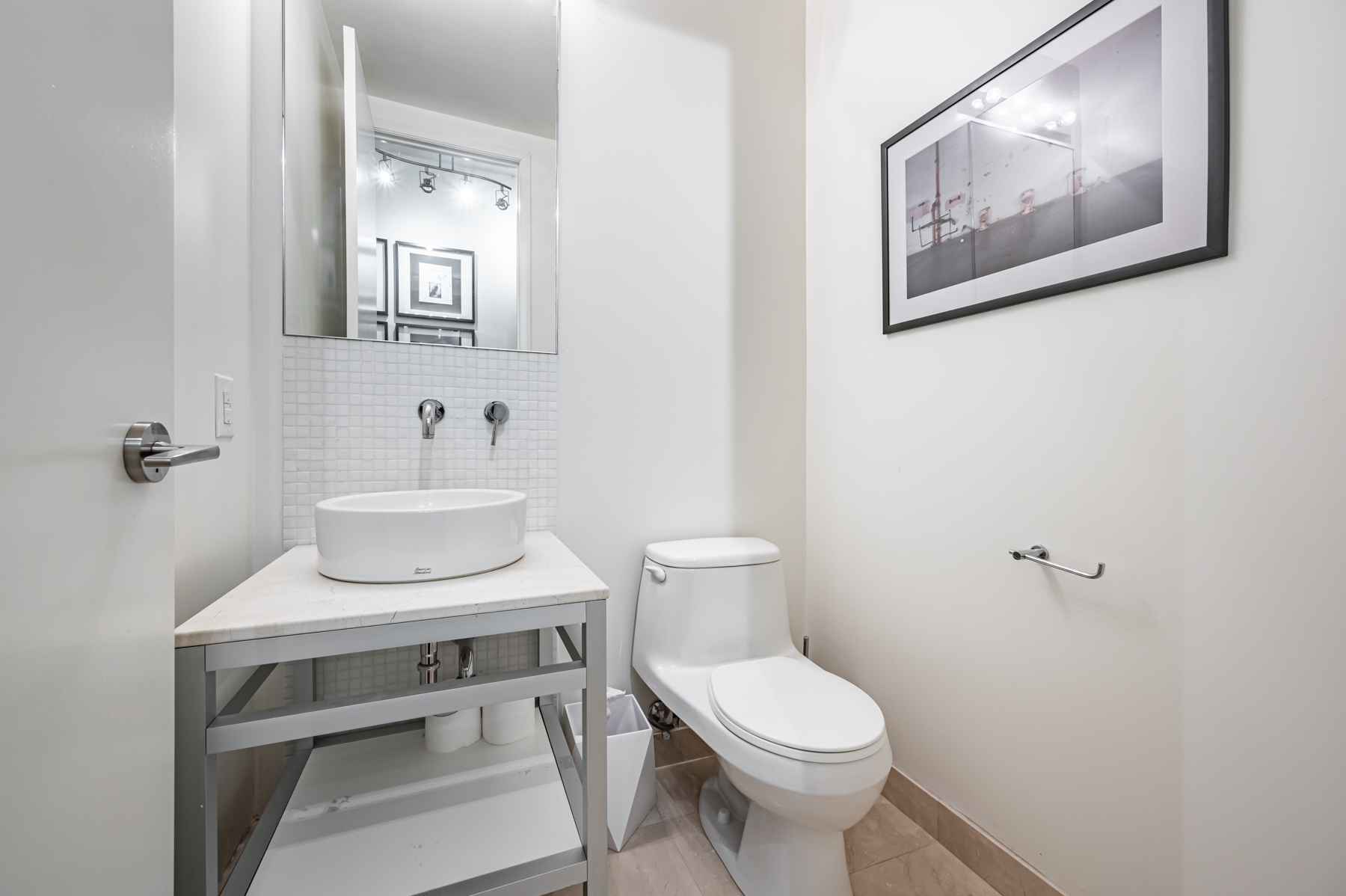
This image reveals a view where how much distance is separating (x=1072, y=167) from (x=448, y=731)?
1794 millimetres

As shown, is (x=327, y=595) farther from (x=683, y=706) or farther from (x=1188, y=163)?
(x=1188, y=163)

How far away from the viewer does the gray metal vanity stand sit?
0.74m

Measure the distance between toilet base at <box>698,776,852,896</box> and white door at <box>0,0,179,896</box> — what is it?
979mm

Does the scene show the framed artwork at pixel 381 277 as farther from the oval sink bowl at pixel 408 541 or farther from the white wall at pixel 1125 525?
the white wall at pixel 1125 525

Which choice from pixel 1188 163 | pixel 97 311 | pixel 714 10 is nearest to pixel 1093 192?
pixel 1188 163

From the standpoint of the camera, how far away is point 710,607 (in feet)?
4.58

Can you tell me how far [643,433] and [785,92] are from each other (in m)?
1.21

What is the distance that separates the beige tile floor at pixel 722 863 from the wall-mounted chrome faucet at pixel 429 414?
1.06 meters

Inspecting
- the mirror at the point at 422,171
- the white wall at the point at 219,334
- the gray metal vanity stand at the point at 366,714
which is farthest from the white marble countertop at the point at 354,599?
the mirror at the point at 422,171

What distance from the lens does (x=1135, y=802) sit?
938 millimetres

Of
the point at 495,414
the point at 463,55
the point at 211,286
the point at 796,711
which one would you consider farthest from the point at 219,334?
the point at 796,711

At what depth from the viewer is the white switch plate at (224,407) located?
1.00 meters

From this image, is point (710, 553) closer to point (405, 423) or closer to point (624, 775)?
point (624, 775)

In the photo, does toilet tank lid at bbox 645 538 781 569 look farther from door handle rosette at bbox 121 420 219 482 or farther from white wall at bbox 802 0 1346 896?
door handle rosette at bbox 121 420 219 482
